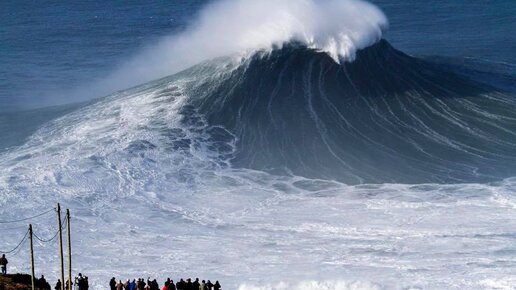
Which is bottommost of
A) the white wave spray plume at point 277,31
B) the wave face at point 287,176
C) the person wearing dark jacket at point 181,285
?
the person wearing dark jacket at point 181,285

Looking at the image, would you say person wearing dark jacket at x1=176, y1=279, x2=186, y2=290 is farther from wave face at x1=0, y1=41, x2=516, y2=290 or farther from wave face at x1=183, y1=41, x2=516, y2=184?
wave face at x1=183, y1=41, x2=516, y2=184

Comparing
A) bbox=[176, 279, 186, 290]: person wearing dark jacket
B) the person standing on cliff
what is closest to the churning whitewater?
the person standing on cliff

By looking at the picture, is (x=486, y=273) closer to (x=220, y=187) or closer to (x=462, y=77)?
(x=220, y=187)

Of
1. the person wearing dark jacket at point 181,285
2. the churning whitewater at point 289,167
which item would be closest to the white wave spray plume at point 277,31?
the churning whitewater at point 289,167

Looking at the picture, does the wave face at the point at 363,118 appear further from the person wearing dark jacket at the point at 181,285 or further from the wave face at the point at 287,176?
the person wearing dark jacket at the point at 181,285

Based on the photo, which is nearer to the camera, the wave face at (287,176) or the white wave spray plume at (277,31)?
the wave face at (287,176)

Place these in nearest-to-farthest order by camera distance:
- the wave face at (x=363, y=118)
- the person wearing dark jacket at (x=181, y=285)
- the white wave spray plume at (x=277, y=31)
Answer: the person wearing dark jacket at (x=181, y=285), the wave face at (x=363, y=118), the white wave spray plume at (x=277, y=31)
